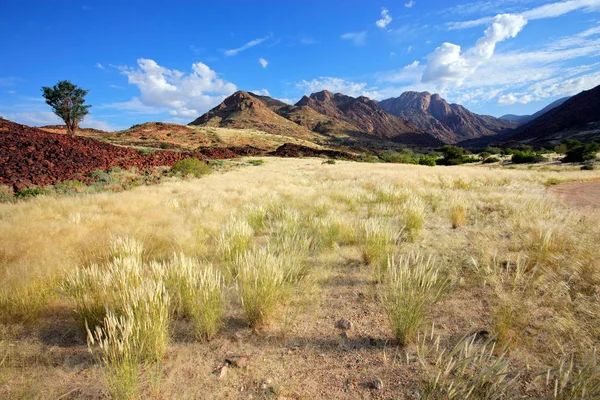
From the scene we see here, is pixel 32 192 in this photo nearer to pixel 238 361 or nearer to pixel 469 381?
pixel 238 361

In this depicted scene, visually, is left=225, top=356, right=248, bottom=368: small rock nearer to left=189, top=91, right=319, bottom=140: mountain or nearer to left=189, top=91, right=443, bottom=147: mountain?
left=189, top=91, right=443, bottom=147: mountain

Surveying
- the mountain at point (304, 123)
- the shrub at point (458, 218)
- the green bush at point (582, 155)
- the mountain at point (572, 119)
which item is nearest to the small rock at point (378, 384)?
the shrub at point (458, 218)

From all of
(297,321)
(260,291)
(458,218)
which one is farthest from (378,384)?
(458,218)

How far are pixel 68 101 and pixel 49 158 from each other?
1259 inches

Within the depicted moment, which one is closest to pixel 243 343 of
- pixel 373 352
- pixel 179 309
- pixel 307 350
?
pixel 307 350

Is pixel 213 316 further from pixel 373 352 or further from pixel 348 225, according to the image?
pixel 348 225

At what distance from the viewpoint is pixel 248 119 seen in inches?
4011

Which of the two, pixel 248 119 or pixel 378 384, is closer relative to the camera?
pixel 378 384

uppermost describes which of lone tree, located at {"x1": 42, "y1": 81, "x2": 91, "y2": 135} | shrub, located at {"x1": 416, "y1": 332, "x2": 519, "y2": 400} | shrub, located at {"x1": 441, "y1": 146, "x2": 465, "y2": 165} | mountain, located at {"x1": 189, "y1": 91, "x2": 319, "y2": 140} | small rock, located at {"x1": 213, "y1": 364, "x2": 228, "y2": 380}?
mountain, located at {"x1": 189, "y1": 91, "x2": 319, "y2": 140}

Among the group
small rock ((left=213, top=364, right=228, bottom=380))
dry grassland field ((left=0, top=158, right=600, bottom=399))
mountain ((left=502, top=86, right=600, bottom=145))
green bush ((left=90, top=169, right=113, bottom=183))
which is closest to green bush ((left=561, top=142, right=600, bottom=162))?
→ dry grassland field ((left=0, top=158, right=600, bottom=399))

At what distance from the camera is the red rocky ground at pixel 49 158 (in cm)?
1092

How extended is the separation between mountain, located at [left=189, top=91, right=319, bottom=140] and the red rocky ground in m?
71.5

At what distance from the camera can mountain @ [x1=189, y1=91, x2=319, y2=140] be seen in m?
93.1

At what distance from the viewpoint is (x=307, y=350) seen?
7.85 feet
